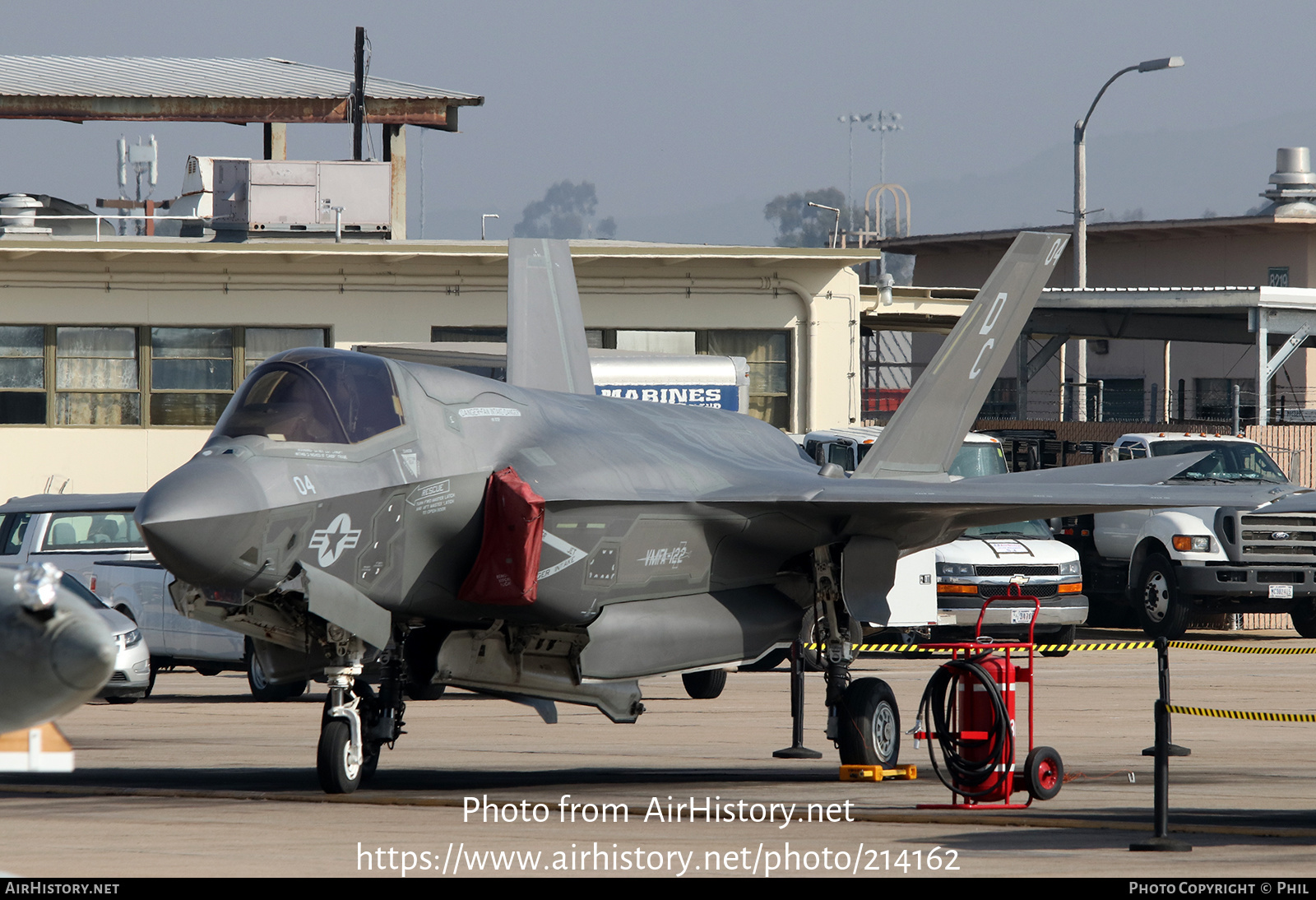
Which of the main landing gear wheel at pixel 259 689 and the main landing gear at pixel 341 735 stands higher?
the main landing gear at pixel 341 735

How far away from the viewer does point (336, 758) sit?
10.3 m

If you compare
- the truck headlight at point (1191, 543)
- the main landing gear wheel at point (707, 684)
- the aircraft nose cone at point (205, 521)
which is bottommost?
the main landing gear wheel at point (707, 684)

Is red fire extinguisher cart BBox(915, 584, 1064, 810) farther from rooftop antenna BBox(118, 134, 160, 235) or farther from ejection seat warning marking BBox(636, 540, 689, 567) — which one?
rooftop antenna BBox(118, 134, 160, 235)

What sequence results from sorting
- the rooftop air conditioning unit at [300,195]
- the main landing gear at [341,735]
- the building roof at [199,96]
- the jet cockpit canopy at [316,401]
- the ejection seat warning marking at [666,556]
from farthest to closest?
the building roof at [199,96], the rooftop air conditioning unit at [300,195], the ejection seat warning marking at [666,556], the main landing gear at [341,735], the jet cockpit canopy at [316,401]

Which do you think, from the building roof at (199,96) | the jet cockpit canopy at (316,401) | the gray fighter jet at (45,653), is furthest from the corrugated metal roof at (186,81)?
the gray fighter jet at (45,653)

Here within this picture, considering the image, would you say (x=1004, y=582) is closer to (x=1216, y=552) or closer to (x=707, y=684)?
(x=1216, y=552)

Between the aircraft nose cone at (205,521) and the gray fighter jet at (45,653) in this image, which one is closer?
the gray fighter jet at (45,653)

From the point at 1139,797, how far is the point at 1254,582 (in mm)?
14388

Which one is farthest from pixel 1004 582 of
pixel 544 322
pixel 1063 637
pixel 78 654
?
pixel 78 654

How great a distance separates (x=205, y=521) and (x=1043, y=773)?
222 inches

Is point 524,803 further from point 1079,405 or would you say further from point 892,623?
point 1079,405

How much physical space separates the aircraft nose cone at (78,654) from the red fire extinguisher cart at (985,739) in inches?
304

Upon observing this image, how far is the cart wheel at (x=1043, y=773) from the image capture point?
10.2 m

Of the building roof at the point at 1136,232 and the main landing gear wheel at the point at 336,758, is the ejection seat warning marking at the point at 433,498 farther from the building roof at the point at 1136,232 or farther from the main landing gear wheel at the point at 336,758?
the building roof at the point at 1136,232
